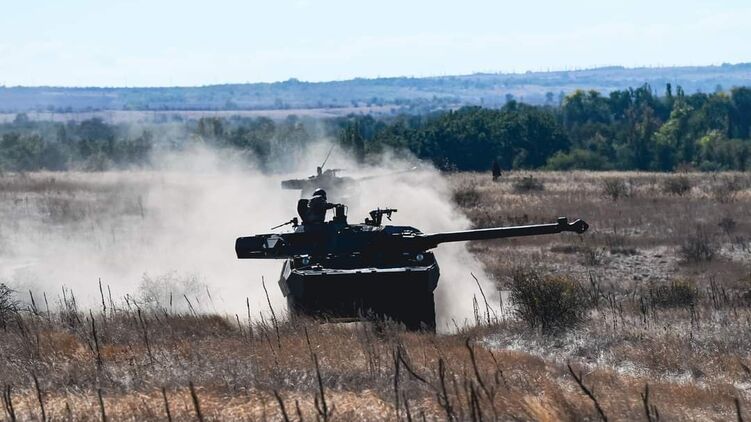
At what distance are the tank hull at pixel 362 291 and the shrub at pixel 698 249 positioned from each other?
14.7 metres

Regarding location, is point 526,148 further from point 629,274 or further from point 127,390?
point 127,390

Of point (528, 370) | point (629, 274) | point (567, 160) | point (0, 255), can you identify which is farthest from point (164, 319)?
point (567, 160)

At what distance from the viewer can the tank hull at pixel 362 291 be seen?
58.0ft

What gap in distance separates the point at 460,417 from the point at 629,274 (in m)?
19.9

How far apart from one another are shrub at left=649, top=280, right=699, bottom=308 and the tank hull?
204 inches

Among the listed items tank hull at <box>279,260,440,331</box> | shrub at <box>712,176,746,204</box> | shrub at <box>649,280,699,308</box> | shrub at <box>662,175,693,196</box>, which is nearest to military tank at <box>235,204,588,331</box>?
tank hull at <box>279,260,440,331</box>

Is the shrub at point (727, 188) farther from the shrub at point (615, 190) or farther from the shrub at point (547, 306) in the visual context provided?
the shrub at point (547, 306)

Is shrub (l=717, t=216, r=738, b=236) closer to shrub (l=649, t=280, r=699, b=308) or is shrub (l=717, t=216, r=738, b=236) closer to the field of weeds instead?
the field of weeds

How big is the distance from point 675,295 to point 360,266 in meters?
6.30

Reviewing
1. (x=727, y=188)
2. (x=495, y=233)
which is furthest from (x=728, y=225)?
(x=495, y=233)

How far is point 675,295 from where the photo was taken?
843 inches

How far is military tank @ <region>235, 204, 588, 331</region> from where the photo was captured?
17.7m

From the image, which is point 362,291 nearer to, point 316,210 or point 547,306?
point 547,306

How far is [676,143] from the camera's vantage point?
94750mm
